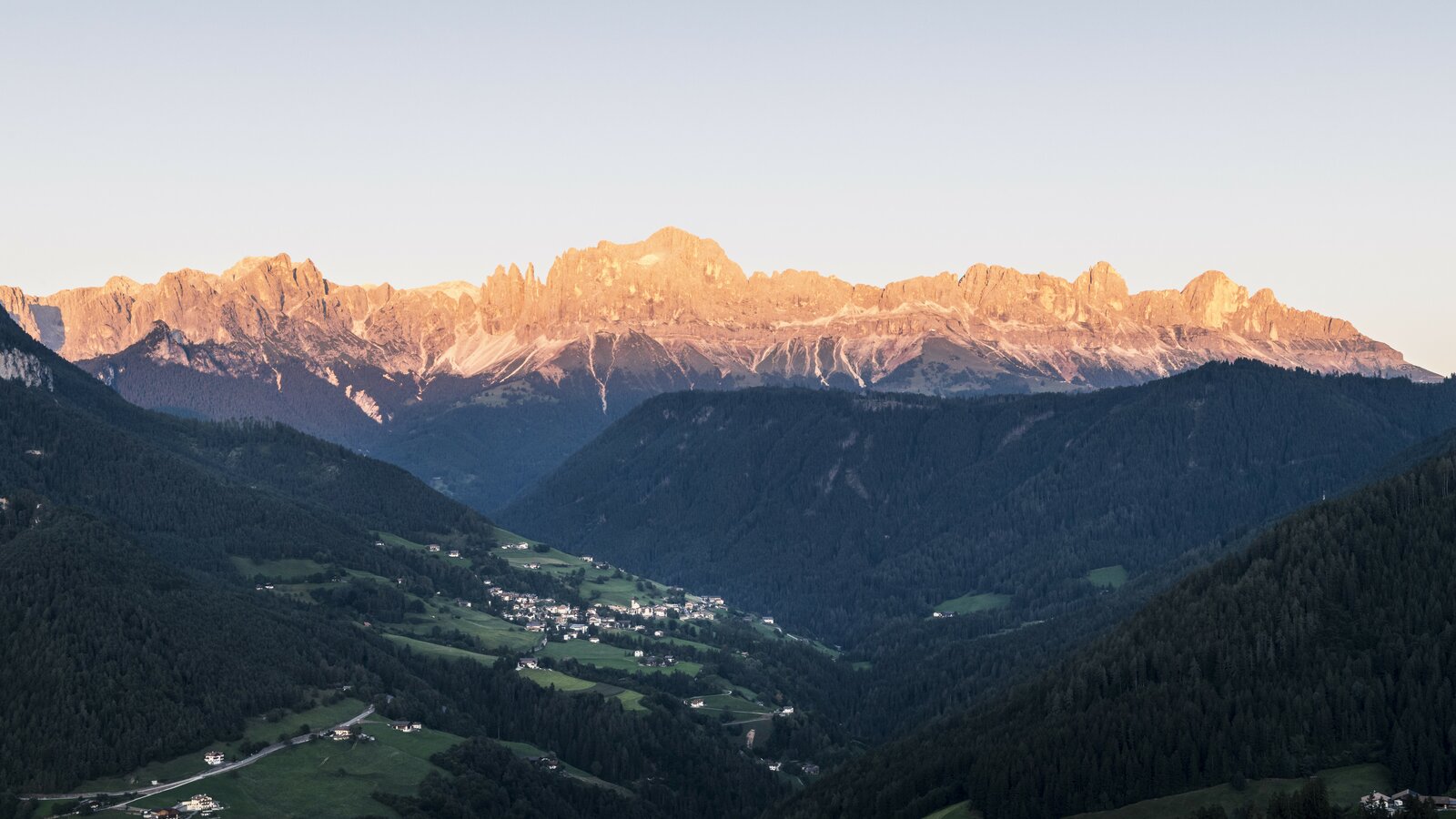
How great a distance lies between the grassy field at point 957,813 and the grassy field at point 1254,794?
47.5 ft

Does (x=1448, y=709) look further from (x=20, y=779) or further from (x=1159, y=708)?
(x=20, y=779)

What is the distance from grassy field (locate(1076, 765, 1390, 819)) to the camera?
164 meters

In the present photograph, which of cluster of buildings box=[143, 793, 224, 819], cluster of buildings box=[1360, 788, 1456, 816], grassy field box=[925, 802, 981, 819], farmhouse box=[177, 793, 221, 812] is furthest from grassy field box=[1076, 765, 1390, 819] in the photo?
farmhouse box=[177, 793, 221, 812]

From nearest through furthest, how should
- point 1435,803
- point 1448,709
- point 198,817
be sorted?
point 1435,803, point 1448,709, point 198,817

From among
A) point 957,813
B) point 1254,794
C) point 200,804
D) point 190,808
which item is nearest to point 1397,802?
point 1254,794

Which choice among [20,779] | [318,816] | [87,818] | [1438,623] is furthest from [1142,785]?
[20,779]

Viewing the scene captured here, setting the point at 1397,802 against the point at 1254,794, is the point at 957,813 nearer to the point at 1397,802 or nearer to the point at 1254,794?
the point at 1254,794

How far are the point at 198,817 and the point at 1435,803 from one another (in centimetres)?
13559

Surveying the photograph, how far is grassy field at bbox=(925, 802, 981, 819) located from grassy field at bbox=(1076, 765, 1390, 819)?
1447cm

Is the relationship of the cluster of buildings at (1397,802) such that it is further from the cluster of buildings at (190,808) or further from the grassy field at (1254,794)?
the cluster of buildings at (190,808)

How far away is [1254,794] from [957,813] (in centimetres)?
3583

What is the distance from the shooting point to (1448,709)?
173625 millimetres

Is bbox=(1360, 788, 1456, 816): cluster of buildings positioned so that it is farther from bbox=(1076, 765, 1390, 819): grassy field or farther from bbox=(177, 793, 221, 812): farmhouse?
bbox=(177, 793, 221, 812): farmhouse

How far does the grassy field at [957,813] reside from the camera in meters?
187
